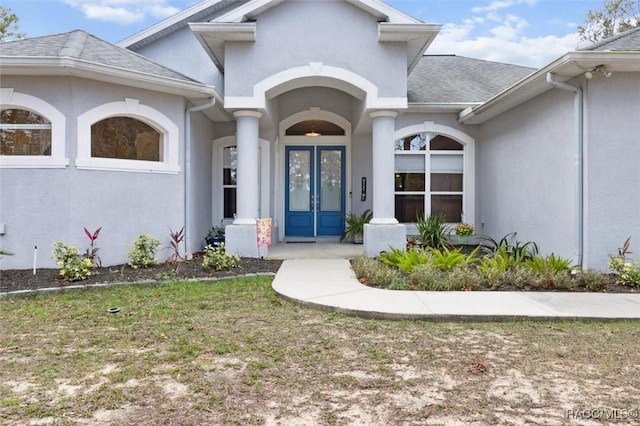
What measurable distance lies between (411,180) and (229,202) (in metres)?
4.93

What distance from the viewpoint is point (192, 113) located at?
30.2 feet

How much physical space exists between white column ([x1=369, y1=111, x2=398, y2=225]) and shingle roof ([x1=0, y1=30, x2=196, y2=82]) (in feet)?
13.9

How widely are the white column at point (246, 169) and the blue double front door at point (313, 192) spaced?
11.2 ft

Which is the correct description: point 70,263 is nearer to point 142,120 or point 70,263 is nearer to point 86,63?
point 142,120

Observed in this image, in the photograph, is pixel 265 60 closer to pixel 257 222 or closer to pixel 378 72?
pixel 378 72

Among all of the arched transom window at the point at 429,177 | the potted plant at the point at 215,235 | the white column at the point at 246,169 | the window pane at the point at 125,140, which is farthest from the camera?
the arched transom window at the point at 429,177

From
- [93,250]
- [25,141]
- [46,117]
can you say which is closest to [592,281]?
[93,250]

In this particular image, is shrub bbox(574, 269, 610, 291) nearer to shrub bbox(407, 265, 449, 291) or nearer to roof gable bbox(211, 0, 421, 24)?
shrub bbox(407, 265, 449, 291)

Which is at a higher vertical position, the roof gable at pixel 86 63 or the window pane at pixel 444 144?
the roof gable at pixel 86 63

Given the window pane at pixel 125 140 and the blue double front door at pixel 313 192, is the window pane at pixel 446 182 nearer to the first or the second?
the blue double front door at pixel 313 192

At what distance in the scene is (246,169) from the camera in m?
8.70

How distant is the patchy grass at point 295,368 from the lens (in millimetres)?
2781

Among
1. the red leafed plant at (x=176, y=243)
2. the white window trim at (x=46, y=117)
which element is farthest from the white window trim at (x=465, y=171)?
the white window trim at (x=46, y=117)

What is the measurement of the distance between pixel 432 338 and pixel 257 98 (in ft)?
20.1
